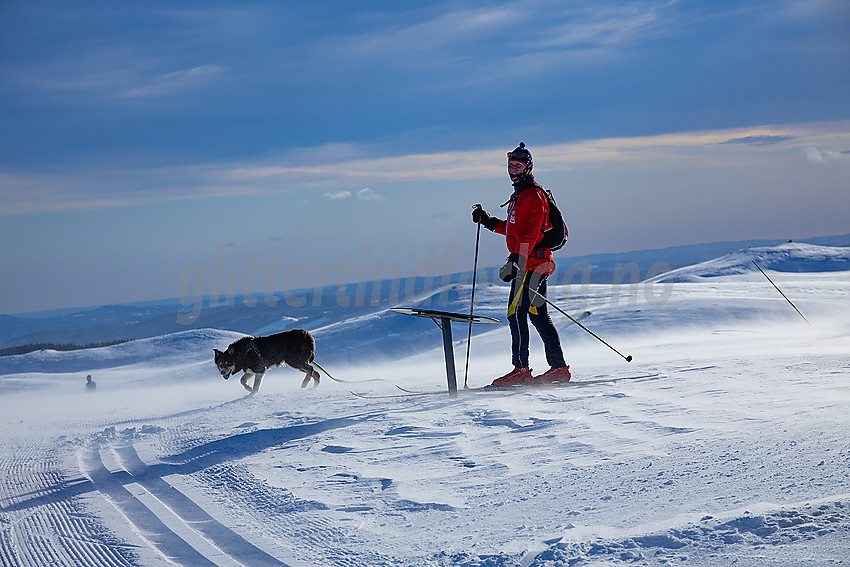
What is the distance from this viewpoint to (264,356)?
10.4 m

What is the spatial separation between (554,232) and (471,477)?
357 centimetres

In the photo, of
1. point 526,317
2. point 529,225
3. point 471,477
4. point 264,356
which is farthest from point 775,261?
point 471,477

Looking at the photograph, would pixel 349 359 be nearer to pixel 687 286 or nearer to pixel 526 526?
pixel 687 286

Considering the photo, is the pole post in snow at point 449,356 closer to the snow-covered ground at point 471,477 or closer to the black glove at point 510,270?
the snow-covered ground at point 471,477

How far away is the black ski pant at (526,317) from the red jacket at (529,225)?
14 centimetres

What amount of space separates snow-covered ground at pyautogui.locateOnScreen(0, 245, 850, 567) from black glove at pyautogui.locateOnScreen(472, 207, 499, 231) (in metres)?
1.94

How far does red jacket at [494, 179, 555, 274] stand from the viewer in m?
6.77

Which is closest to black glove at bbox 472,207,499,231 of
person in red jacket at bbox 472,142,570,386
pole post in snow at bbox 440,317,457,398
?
person in red jacket at bbox 472,142,570,386

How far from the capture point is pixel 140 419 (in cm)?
827

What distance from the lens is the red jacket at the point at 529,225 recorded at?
6.77 meters

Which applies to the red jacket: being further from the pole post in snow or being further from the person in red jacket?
the pole post in snow

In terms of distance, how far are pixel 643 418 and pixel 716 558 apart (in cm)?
228

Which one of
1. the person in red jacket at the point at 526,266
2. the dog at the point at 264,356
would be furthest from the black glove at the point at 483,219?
the dog at the point at 264,356

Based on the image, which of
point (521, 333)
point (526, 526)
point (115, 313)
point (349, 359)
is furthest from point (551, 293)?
point (115, 313)
